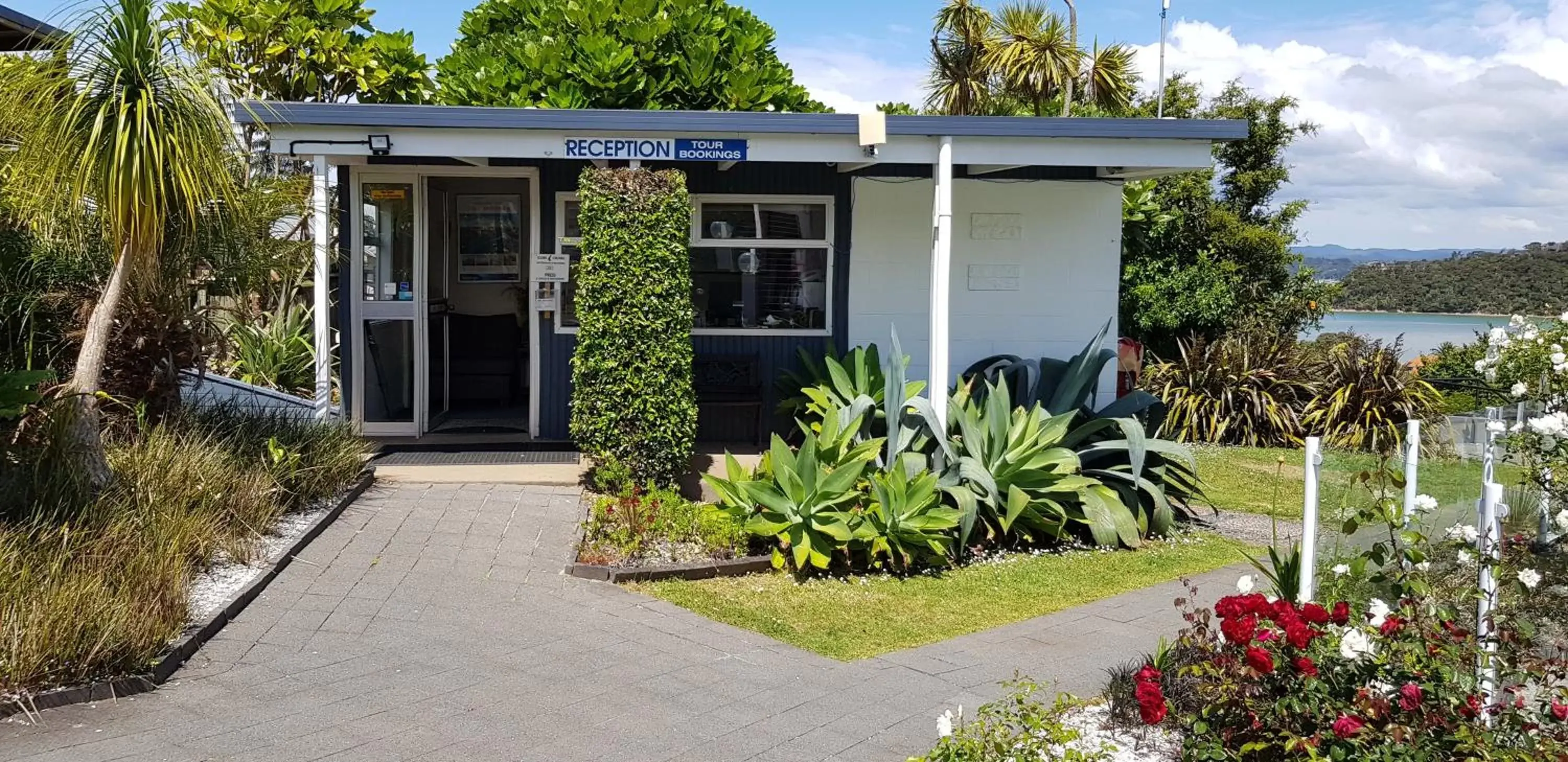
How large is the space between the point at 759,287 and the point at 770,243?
0.42 metres

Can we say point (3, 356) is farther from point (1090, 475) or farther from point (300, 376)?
point (1090, 475)

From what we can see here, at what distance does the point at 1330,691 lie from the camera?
12.9ft

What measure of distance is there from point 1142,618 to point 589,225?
180 inches

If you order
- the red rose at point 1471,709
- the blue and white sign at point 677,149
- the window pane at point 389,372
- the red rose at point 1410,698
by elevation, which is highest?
the blue and white sign at point 677,149

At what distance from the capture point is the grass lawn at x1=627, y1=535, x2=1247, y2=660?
6219 millimetres

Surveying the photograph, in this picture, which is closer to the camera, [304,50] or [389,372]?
[389,372]

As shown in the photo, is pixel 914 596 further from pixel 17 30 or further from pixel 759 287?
pixel 17 30

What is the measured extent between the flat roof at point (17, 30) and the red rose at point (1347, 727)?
1065 cm

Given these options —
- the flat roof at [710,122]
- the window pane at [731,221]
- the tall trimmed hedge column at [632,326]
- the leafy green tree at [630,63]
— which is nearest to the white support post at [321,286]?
the flat roof at [710,122]

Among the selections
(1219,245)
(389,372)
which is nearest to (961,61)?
(1219,245)

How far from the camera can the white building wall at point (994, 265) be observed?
11125 millimetres

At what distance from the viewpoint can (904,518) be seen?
7188 mm

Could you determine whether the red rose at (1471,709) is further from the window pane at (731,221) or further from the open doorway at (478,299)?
the open doorway at (478,299)

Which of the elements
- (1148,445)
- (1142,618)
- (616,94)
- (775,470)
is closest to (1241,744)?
(1142,618)
